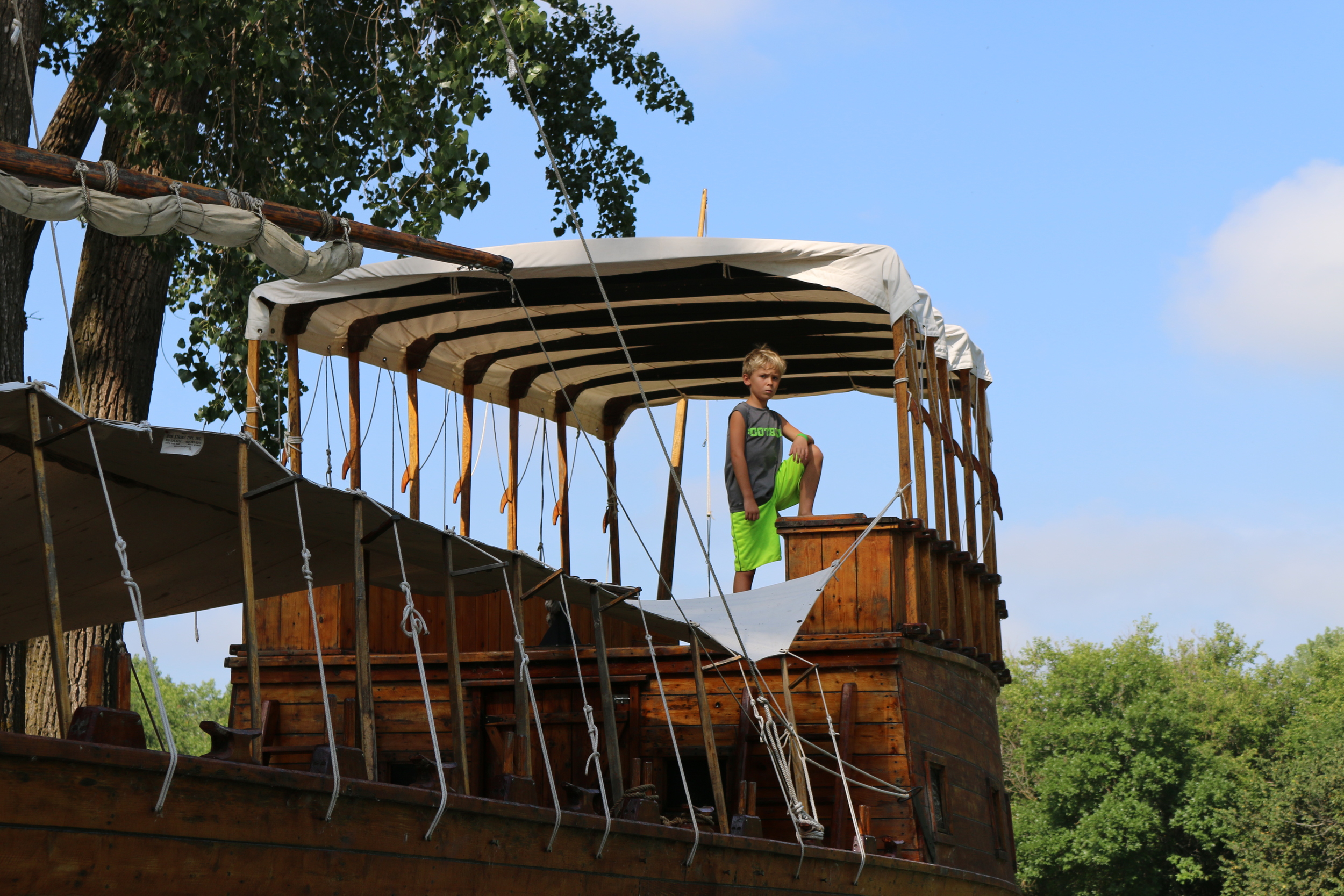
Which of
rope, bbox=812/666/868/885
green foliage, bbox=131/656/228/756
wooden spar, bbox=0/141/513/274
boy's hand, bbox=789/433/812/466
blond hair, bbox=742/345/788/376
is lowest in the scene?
rope, bbox=812/666/868/885

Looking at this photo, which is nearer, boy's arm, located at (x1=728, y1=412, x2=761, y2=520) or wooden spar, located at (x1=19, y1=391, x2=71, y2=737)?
wooden spar, located at (x1=19, y1=391, x2=71, y2=737)

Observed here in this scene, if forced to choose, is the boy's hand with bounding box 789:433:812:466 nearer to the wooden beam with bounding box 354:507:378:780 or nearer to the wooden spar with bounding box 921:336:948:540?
the wooden spar with bounding box 921:336:948:540

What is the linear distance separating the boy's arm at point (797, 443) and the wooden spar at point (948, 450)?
173cm

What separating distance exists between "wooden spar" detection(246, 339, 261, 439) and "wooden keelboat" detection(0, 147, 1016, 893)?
155 mm

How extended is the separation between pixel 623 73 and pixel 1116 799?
34.9 m

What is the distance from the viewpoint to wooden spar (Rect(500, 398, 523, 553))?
13.4 metres

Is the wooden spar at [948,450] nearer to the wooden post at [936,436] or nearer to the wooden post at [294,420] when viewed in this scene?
the wooden post at [936,436]

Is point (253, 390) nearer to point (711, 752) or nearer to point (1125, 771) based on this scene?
point (711, 752)

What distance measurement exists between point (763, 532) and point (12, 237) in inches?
255

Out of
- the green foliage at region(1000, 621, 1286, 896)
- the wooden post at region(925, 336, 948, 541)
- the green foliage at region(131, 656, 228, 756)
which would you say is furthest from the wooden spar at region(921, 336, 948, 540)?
the green foliage at region(131, 656, 228, 756)

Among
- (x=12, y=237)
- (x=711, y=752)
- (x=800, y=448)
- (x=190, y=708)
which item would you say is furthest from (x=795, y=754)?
(x=190, y=708)

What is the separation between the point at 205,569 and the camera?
7.41 meters

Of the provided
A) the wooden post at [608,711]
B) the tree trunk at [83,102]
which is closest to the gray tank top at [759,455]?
the wooden post at [608,711]

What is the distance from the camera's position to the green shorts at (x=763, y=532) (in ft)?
33.4
